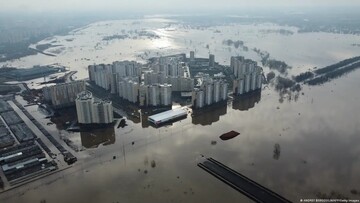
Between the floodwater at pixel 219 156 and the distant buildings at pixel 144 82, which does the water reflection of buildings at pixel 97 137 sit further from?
the distant buildings at pixel 144 82

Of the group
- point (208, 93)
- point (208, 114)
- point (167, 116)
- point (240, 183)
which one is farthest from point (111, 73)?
point (240, 183)

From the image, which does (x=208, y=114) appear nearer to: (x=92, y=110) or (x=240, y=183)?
(x=92, y=110)

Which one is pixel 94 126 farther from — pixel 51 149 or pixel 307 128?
pixel 307 128

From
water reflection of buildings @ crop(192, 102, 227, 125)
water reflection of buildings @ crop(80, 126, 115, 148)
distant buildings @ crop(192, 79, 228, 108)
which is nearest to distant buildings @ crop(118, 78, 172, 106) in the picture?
distant buildings @ crop(192, 79, 228, 108)

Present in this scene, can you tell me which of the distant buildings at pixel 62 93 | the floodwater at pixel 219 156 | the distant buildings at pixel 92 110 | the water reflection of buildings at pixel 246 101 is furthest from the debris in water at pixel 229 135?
the distant buildings at pixel 62 93

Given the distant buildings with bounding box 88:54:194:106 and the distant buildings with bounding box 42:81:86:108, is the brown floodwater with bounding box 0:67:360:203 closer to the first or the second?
the distant buildings with bounding box 42:81:86:108

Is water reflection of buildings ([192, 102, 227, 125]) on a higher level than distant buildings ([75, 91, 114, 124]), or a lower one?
→ lower
